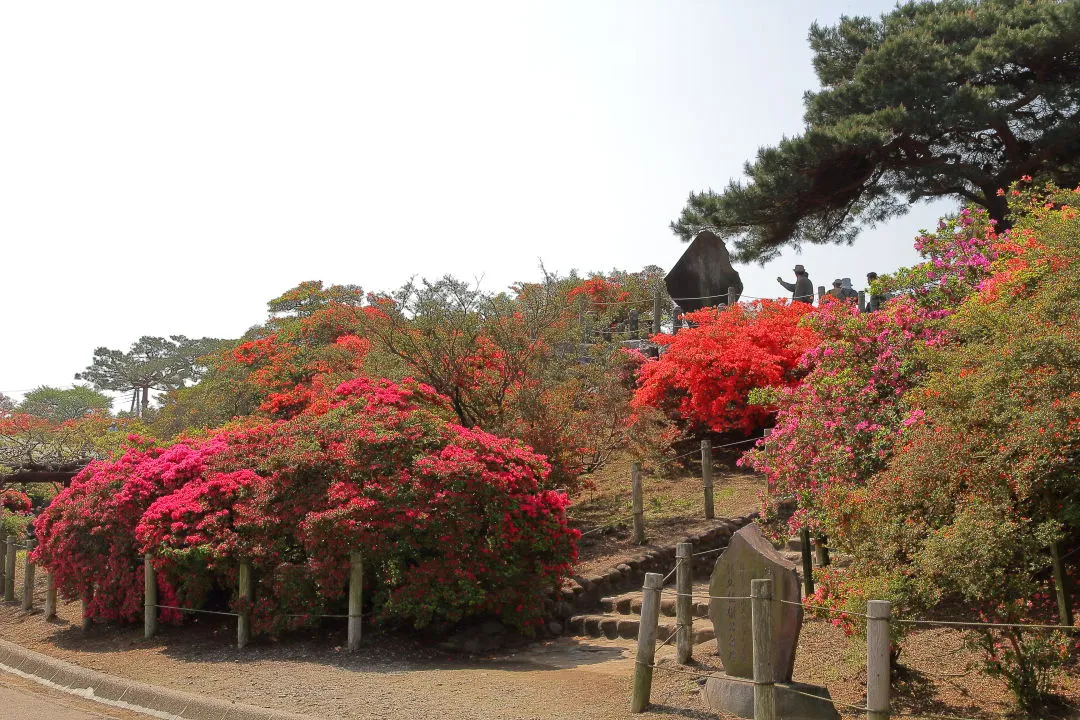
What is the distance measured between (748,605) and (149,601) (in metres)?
7.73

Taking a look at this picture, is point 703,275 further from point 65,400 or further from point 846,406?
point 65,400

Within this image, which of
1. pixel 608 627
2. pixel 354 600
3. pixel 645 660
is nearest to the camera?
pixel 645 660

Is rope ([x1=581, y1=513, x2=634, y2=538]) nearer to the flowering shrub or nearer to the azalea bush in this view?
the flowering shrub

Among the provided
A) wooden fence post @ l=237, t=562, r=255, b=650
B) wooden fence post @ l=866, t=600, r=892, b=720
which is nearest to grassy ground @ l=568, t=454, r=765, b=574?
wooden fence post @ l=237, t=562, r=255, b=650

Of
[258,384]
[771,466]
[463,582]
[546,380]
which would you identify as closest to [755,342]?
[546,380]

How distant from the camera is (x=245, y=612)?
10117 mm

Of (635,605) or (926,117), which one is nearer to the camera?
(635,605)

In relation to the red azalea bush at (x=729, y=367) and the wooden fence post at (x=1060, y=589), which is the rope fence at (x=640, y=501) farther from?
the wooden fence post at (x=1060, y=589)

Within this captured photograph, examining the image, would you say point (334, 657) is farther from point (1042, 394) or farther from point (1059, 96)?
point (1059, 96)

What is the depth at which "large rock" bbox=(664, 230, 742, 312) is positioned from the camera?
22.0 metres

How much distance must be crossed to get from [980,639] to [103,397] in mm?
64710

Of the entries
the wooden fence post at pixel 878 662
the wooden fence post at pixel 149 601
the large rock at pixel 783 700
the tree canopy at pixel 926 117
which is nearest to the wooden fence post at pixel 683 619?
the large rock at pixel 783 700

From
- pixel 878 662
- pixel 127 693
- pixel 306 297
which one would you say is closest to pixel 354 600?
pixel 127 693

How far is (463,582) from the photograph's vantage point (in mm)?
9742
